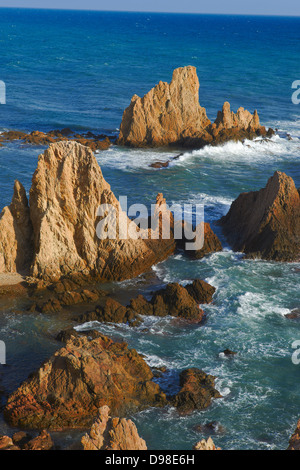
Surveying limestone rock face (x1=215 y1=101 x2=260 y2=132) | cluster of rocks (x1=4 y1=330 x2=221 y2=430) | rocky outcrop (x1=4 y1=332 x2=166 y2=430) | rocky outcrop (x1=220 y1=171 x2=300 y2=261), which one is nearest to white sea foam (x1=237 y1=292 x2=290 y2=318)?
rocky outcrop (x1=220 y1=171 x2=300 y2=261)

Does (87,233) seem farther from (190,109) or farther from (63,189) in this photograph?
(190,109)

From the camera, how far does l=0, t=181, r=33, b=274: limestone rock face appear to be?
3102 centimetres

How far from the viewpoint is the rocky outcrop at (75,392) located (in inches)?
832

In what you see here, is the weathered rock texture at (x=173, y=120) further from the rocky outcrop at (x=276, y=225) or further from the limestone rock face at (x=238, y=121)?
the rocky outcrop at (x=276, y=225)

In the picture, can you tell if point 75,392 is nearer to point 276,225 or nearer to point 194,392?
point 194,392

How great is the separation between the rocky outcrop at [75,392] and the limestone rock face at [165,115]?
3993cm

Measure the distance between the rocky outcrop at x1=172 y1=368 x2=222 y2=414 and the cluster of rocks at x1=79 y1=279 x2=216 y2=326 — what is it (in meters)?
5.15

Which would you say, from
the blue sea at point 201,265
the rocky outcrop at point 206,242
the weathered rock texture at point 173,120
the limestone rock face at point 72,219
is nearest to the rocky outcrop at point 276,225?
the blue sea at point 201,265

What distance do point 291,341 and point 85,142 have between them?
37.9m

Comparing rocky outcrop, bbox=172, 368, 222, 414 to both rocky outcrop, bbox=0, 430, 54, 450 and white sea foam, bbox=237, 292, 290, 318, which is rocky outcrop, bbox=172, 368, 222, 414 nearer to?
rocky outcrop, bbox=0, 430, 54, 450

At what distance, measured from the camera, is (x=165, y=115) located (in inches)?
2350

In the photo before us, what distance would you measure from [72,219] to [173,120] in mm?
31296

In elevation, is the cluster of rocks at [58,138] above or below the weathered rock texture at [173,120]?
below
